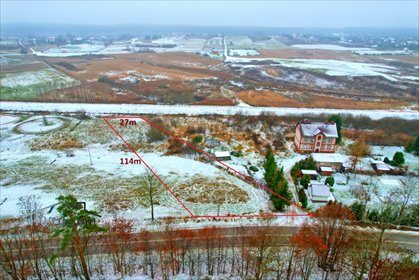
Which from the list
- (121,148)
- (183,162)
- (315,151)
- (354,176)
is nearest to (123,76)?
(121,148)

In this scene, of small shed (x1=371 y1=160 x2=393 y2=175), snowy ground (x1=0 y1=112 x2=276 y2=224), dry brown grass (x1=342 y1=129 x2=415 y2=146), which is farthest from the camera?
dry brown grass (x1=342 y1=129 x2=415 y2=146)

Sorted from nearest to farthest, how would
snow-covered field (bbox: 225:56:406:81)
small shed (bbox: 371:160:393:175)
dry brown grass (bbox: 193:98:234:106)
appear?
small shed (bbox: 371:160:393:175) → dry brown grass (bbox: 193:98:234:106) → snow-covered field (bbox: 225:56:406:81)

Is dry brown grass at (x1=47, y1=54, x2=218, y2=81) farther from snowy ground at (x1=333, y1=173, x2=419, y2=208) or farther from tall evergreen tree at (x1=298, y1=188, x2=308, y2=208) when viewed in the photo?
tall evergreen tree at (x1=298, y1=188, x2=308, y2=208)

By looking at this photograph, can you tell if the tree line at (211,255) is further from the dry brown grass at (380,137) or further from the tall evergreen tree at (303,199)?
the dry brown grass at (380,137)

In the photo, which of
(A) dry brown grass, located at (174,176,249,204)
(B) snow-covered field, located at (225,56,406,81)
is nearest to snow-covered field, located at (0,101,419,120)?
(A) dry brown grass, located at (174,176,249,204)

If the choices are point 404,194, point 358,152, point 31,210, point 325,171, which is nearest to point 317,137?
point 358,152

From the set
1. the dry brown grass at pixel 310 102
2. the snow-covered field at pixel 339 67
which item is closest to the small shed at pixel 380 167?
the dry brown grass at pixel 310 102

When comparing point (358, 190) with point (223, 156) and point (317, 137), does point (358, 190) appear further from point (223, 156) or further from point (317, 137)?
point (223, 156)

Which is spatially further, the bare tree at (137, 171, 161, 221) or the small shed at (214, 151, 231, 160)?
the small shed at (214, 151, 231, 160)
